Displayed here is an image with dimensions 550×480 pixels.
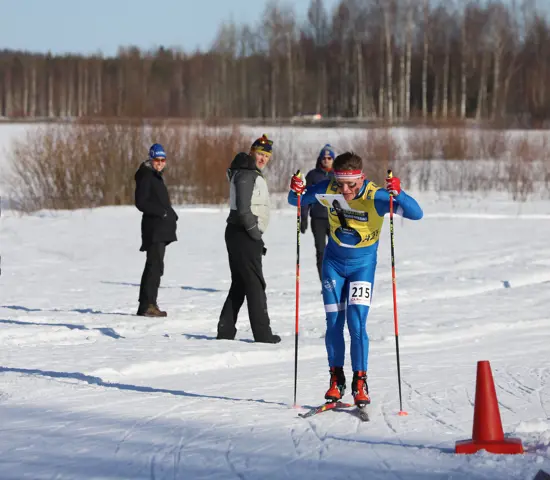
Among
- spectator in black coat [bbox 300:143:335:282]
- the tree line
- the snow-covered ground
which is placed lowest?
the snow-covered ground

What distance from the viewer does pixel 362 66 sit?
191 ft

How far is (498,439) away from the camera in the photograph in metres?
5.63

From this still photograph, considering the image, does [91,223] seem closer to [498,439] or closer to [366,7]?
[498,439]

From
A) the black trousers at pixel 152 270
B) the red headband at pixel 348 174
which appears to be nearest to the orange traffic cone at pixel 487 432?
the red headband at pixel 348 174

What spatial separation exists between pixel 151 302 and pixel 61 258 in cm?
776

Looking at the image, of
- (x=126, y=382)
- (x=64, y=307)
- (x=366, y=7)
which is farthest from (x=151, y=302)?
(x=366, y=7)

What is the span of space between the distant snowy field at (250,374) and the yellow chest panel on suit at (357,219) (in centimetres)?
116

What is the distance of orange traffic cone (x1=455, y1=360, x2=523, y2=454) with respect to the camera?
5.58 metres

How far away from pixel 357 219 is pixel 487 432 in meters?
1.81

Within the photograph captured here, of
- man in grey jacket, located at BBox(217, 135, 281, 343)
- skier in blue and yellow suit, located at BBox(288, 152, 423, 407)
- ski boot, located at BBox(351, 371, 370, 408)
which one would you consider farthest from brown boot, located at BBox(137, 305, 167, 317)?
ski boot, located at BBox(351, 371, 370, 408)

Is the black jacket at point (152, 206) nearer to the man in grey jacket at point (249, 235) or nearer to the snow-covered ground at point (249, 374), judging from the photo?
the snow-covered ground at point (249, 374)

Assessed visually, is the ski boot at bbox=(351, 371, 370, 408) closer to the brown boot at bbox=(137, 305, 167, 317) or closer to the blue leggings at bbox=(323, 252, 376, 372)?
the blue leggings at bbox=(323, 252, 376, 372)

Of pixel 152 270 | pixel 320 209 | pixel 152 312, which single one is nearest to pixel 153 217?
pixel 152 270

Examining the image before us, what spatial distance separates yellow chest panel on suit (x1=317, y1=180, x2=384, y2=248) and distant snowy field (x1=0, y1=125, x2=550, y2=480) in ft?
3.81
